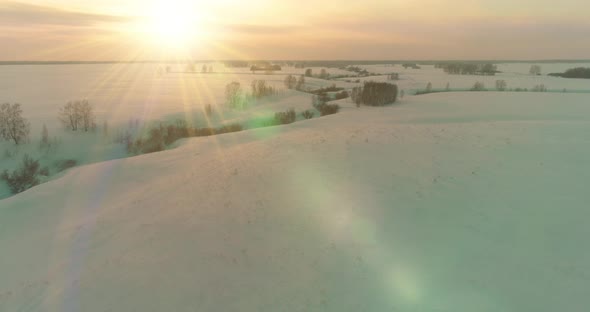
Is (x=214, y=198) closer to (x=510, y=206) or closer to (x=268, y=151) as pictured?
(x=268, y=151)

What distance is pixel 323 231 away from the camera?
19.0ft

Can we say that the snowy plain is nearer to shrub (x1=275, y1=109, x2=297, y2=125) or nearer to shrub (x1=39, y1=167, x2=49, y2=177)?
shrub (x1=39, y1=167, x2=49, y2=177)

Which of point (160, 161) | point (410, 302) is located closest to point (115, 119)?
point (160, 161)

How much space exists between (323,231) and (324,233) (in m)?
0.07

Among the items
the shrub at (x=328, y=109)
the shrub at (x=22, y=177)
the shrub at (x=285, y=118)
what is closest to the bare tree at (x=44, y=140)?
the shrub at (x=22, y=177)

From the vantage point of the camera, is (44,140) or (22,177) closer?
(22,177)

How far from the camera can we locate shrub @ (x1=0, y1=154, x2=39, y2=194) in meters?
11.7

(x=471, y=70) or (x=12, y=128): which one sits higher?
(x=471, y=70)

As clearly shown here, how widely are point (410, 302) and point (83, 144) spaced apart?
57.1ft

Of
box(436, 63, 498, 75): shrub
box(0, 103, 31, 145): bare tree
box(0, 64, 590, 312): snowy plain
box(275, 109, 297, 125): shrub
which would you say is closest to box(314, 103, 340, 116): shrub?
box(275, 109, 297, 125): shrub

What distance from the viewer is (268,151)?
1044 centimetres

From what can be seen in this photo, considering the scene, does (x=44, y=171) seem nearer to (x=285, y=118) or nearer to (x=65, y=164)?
(x=65, y=164)

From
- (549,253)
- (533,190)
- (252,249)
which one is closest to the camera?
(549,253)

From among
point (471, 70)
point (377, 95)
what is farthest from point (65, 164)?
point (471, 70)
